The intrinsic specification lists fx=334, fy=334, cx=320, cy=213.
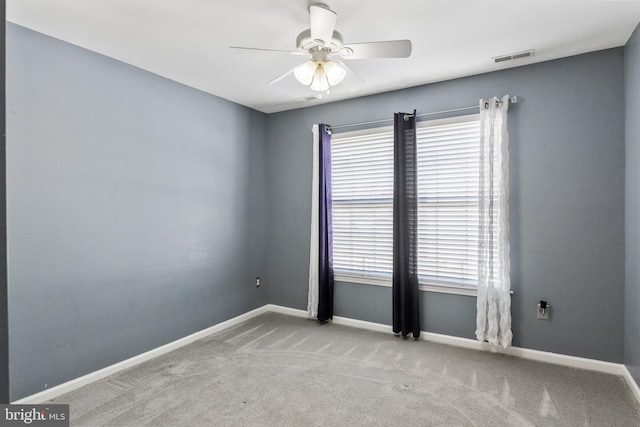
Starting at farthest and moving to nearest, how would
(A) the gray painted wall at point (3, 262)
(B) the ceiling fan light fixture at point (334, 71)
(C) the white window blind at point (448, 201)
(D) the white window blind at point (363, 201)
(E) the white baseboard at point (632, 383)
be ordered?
(D) the white window blind at point (363, 201)
(C) the white window blind at point (448, 201)
(E) the white baseboard at point (632, 383)
(B) the ceiling fan light fixture at point (334, 71)
(A) the gray painted wall at point (3, 262)

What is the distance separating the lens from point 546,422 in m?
2.12

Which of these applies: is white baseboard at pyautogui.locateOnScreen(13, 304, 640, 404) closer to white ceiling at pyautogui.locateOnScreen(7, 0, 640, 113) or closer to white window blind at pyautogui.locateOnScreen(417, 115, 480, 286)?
white window blind at pyautogui.locateOnScreen(417, 115, 480, 286)

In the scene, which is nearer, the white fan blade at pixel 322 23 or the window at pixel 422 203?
the white fan blade at pixel 322 23

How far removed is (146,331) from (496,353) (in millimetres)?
3235

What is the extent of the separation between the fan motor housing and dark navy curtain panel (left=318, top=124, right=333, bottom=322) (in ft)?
5.88

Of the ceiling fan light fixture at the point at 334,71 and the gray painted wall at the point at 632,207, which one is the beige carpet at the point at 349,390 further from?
the ceiling fan light fixture at the point at 334,71

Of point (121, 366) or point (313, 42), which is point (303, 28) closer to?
point (313, 42)

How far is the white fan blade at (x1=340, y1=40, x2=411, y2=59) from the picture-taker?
6.85 ft

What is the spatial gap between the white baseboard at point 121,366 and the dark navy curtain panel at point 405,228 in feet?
6.37

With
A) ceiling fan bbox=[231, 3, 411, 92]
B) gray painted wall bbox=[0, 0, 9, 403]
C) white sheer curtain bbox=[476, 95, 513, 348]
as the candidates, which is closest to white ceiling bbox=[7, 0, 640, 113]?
ceiling fan bbox=[231, 3, 411, 92]

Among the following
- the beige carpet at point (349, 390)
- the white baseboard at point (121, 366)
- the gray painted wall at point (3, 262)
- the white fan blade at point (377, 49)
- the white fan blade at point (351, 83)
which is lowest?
the beige carpet at point (349, 390)

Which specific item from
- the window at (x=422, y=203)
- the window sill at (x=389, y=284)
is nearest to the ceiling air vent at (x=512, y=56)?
the window at (x=422, y=203)

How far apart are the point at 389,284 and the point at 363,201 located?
98 centimetres

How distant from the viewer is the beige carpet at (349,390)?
217cm
